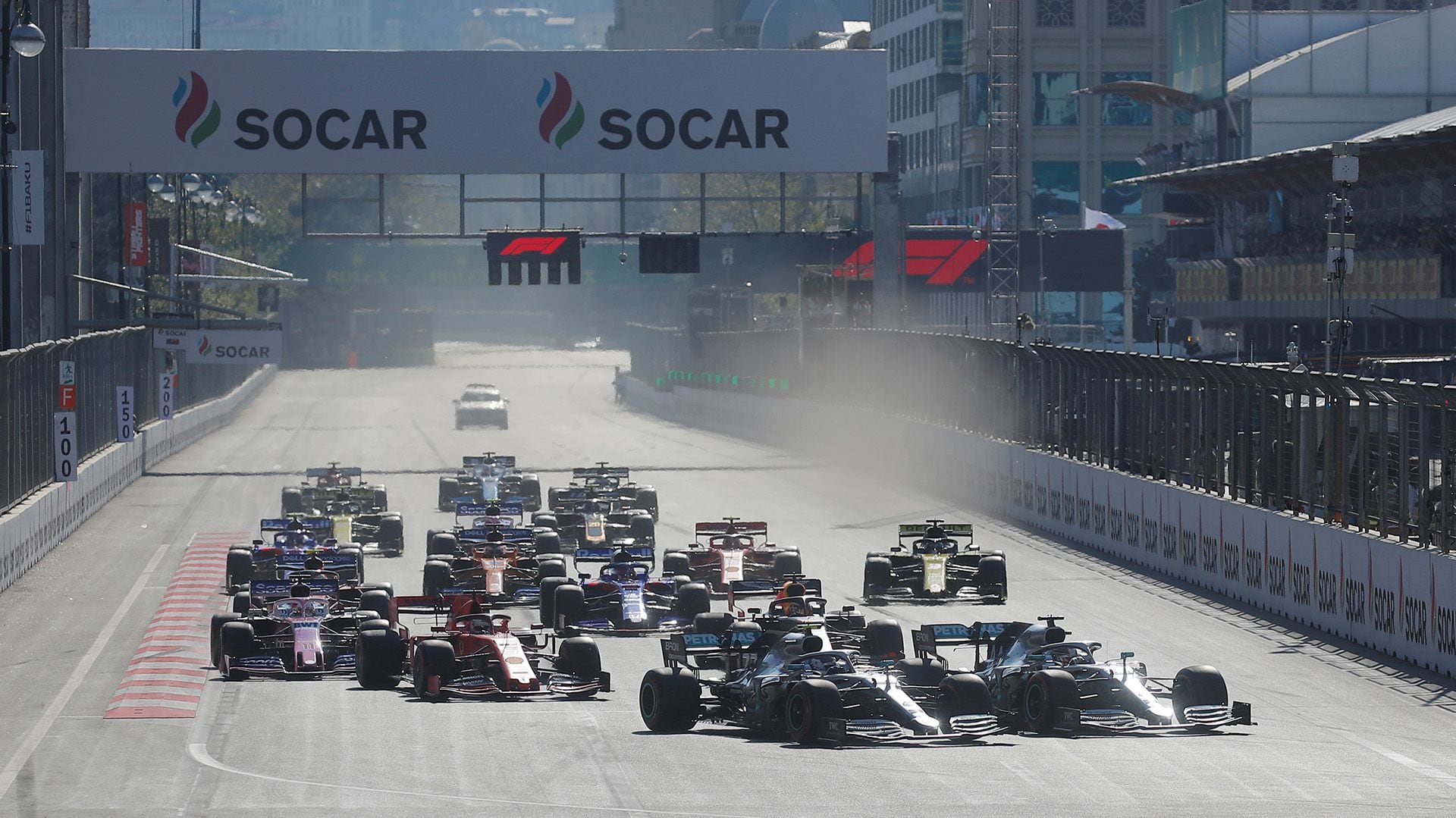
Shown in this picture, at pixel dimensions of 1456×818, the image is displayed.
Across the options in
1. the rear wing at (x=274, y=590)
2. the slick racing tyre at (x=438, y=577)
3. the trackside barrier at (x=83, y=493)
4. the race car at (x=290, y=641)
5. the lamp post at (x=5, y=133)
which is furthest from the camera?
the lamp post at (x=5, y=133)

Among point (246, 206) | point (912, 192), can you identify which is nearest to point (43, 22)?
point (246, 206)

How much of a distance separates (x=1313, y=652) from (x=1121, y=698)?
5985 millimetres

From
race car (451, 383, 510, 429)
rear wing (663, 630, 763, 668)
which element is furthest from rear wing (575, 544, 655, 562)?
race car (451, 383, 510, 429)

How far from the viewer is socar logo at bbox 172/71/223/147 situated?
48.3 meters

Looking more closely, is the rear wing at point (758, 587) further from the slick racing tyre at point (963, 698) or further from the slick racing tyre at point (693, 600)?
the slick racing tyre at point (963, 698)

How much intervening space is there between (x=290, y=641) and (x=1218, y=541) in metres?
13.2

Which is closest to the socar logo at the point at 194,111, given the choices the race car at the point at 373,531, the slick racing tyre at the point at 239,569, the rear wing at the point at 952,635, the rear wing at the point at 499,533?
the race car at the point at 373,531

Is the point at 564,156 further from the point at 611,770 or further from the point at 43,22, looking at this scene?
the point at 611,770

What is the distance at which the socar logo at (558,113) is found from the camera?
49531 mm

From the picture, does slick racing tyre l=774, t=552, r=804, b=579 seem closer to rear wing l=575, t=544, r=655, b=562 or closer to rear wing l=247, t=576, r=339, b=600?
rear wing l=575, t=544, r=655, b=562

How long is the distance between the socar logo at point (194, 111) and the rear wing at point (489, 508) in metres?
14.9

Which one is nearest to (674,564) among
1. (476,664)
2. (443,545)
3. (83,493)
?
(443,545)

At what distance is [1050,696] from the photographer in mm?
18625

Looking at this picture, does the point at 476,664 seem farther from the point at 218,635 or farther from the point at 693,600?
the point at 693,600
